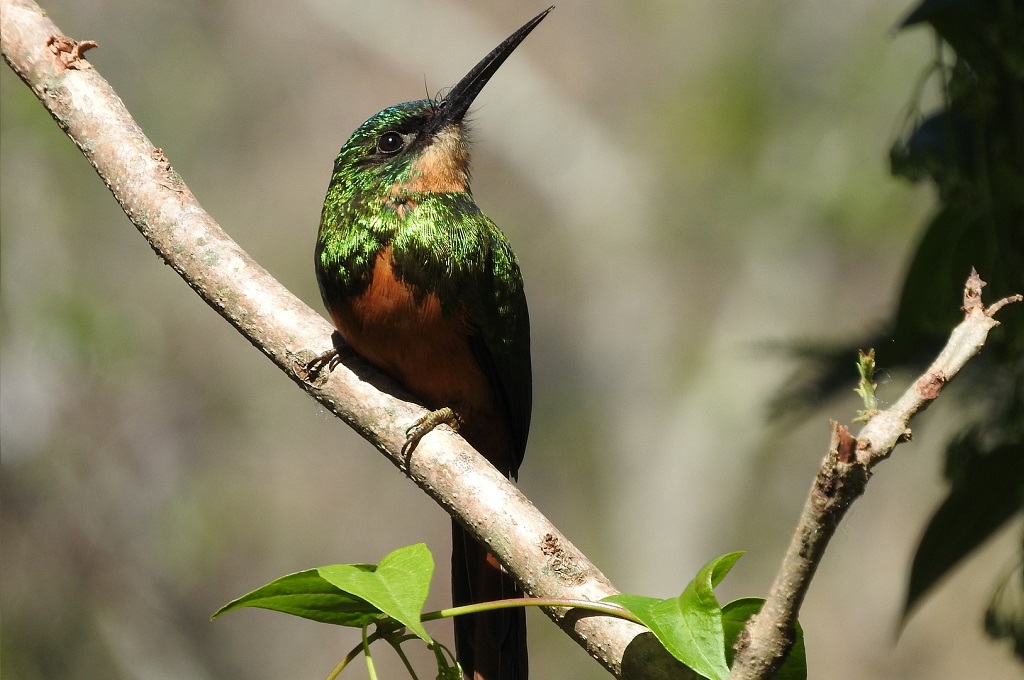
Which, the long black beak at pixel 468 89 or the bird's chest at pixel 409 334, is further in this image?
the long black beak at pixel 468 89

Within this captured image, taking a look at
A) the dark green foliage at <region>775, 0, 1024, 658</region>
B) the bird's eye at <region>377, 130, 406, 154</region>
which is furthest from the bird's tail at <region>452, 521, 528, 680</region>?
the bird's eye at <region>377, 130, 406, 154</region>

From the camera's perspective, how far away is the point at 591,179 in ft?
30.3

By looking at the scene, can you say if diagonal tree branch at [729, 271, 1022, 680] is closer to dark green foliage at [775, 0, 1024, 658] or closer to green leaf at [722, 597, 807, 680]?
green leaf at [722, 597, 807, 680]

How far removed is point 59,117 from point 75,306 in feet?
13.4

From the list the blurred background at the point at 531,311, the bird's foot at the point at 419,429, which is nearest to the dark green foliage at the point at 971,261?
the bird's foot at the point at 419,429

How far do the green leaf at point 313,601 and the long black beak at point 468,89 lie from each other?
58.8 inches

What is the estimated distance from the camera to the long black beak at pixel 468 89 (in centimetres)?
253

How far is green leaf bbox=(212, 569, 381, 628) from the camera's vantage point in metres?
1.18

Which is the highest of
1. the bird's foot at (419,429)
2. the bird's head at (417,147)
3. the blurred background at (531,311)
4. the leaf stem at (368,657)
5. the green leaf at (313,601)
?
the blurred background at (531,311)

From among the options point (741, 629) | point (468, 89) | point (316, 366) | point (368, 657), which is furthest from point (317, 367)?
point (468, 89)

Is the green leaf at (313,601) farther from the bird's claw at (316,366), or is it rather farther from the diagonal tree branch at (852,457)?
the bird's claw at (316,366)

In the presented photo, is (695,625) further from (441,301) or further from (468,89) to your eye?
(468,89)

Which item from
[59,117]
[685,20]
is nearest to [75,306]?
[59,117]

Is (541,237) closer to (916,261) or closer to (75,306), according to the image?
(75,306)
